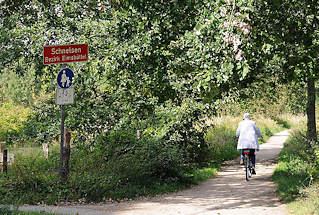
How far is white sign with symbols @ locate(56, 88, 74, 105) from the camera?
9.35 metres

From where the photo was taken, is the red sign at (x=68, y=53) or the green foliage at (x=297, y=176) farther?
the red sign at (x=68, y=53)

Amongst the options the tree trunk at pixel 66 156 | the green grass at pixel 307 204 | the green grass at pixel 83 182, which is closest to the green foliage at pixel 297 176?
the green grass at pixel 307 204

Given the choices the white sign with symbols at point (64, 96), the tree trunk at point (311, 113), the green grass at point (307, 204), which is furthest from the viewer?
the tree trunk at point (311, 113)

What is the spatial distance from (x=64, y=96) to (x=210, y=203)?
14.0ft

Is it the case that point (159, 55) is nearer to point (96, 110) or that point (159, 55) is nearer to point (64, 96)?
point (96, 110)

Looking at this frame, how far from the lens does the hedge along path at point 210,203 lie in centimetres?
821

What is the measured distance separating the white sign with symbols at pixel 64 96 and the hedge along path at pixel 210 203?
2.42m

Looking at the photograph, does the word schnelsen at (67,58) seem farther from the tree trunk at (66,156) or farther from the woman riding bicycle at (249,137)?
the woman riding bicycle at (249,137)

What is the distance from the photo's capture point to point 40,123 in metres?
11.9

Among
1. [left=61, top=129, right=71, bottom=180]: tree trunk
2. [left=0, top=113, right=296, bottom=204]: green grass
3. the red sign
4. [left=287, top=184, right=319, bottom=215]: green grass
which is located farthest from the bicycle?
the red sign

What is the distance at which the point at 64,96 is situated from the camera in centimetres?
938

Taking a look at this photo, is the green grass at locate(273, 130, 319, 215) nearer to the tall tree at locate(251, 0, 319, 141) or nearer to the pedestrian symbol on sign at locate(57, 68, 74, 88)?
the tall tree at locate(251, 0, 319, 141)

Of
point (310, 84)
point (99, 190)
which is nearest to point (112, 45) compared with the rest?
point (99, 190)

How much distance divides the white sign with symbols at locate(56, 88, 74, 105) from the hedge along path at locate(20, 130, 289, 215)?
2424 millimetres
